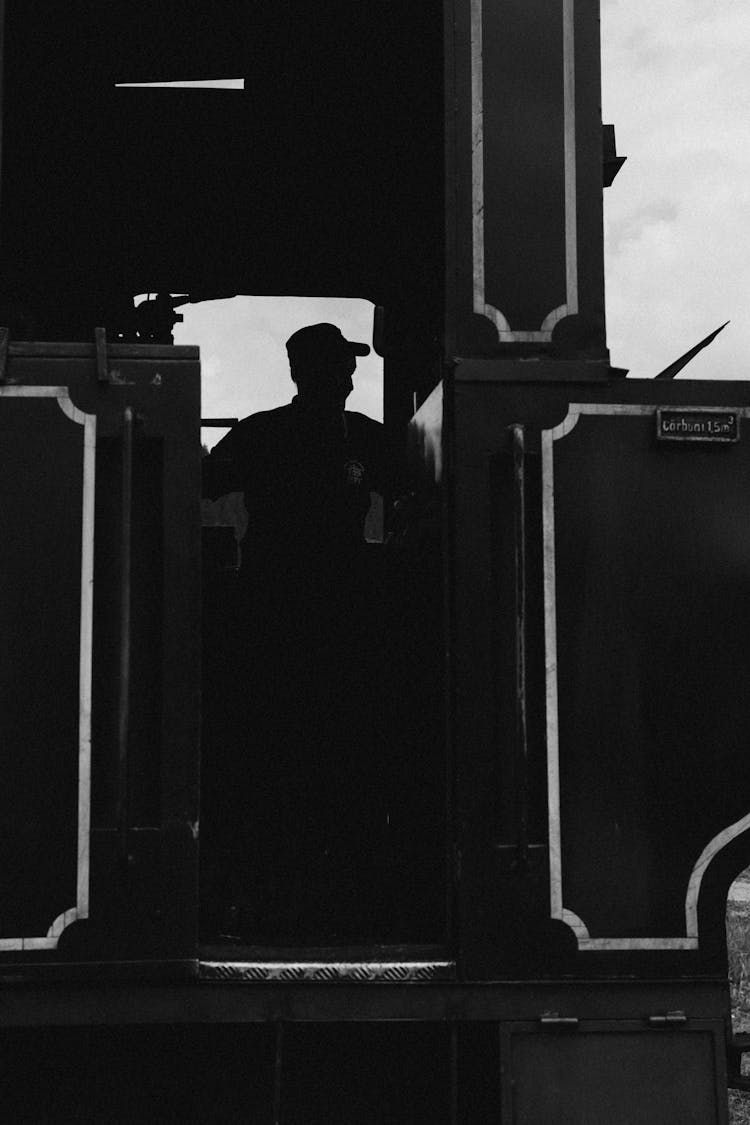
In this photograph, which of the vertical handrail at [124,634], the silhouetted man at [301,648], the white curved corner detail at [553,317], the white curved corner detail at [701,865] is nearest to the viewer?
the vertical handrail at [124,634]

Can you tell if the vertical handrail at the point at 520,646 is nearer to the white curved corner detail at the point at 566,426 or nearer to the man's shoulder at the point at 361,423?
the white curved corner detail at the point at 566,426

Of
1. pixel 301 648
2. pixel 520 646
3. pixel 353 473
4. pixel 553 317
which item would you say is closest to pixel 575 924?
pixel 520 646

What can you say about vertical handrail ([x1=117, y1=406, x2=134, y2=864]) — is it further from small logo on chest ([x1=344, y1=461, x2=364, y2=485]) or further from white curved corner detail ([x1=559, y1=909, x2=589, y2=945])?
small logo on chest ([x1=344, y1=461, x2=364, y2=485])

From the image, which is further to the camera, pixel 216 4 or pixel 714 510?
pixel 216 4

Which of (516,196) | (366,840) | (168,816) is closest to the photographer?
(168,816)

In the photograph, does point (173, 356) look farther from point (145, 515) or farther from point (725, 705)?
point (725, 705)

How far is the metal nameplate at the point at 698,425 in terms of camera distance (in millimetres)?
2471

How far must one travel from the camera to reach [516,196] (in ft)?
8.29

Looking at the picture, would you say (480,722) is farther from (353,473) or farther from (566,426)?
(353,473)

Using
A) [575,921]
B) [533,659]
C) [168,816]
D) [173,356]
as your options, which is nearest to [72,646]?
[168,816]

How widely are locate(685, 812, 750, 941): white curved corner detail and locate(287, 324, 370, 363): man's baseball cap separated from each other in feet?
5.37

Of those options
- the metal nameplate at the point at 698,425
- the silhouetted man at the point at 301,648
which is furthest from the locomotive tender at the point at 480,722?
the silhouetted man at the point at 301,648

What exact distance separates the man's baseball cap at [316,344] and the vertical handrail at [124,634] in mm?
1159

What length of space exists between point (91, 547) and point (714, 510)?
3.66 ft
